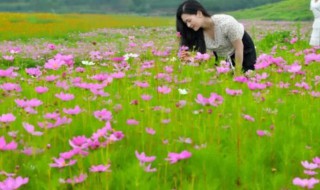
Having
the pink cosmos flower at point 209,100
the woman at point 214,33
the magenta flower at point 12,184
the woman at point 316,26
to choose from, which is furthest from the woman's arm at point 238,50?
the magenta flower at point 12,184

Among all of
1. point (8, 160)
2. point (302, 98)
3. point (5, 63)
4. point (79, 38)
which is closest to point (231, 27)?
point (302, 98)

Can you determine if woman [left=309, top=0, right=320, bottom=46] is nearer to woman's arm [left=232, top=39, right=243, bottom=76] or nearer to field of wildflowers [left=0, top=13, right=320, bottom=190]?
woman's arm [left=232, top=39, right=243, bottom=76]

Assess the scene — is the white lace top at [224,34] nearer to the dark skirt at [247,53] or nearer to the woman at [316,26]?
the dark skirt at [247,53]

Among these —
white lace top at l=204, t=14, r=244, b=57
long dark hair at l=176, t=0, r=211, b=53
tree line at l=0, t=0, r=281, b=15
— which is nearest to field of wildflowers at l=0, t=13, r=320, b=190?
white lace top at l=204, t=14, r=244, b=57

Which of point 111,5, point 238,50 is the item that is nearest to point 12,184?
point 238,50

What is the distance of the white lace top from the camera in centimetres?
649

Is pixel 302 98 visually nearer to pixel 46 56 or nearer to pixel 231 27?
pixel 231 27

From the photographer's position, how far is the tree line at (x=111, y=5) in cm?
9575

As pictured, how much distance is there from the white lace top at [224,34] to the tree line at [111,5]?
283 feet

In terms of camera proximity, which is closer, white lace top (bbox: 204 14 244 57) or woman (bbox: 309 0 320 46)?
white lace top (bbox: 204 14 244 57)

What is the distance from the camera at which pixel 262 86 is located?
359 cm

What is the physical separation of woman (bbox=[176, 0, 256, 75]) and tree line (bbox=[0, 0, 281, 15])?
282 feet

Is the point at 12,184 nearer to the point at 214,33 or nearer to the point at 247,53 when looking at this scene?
the point at 214,33

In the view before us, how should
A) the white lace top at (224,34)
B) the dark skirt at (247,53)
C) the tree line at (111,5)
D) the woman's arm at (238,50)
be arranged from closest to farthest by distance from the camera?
the woman's arm at (238,50) → the white lace top at (224,34) → the dark skirt at (247,53) → the tree line at (111,5)
